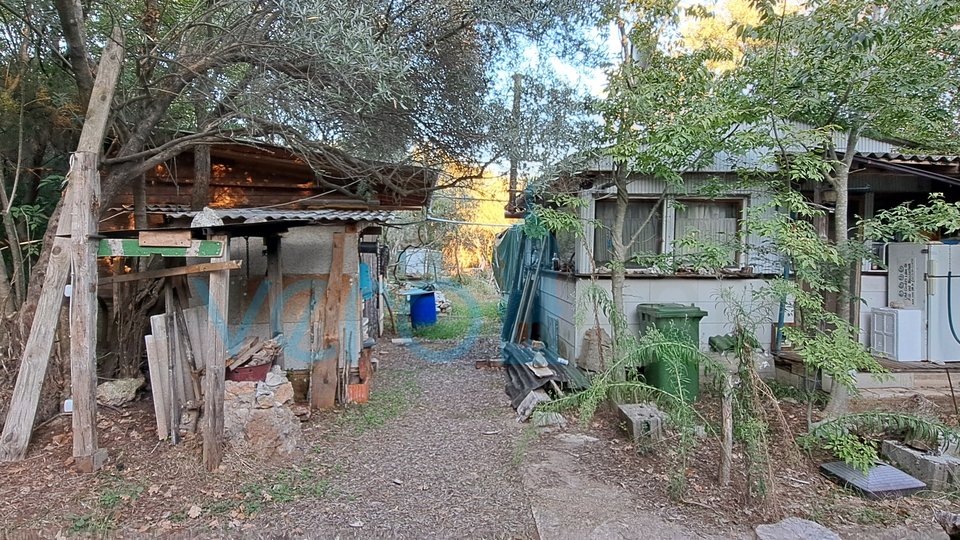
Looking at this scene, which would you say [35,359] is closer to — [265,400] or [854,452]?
[265,400]

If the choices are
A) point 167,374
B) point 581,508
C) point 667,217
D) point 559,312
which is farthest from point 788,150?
point 167,374

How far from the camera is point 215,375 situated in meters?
3.80

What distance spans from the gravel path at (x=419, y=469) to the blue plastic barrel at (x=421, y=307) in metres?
4.35

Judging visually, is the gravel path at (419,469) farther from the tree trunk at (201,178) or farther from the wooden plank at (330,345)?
the tree trunk at (201,178)

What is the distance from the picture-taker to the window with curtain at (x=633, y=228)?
6477 millimetres

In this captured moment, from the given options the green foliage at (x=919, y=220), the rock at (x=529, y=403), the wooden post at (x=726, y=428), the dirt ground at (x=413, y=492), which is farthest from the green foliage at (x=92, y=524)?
the green foliage at (x=919, y=220)

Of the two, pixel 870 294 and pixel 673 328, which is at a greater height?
pixel 870 294

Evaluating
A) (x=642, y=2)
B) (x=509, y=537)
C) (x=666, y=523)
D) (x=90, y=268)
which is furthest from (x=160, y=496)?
(x=642, y=2)

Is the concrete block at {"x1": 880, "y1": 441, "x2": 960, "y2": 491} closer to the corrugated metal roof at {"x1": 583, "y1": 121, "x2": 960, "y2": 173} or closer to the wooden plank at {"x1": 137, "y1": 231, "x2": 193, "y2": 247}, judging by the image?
the corrugated metal roof at {"x1": 583, "y1": 121, "x2": 960, "y2": 173}

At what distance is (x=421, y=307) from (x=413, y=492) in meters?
7.41

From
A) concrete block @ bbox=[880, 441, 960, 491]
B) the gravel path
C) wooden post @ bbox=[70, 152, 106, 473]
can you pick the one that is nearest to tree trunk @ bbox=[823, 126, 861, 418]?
concrete block @ bbox=[880, 441, 960, 491]

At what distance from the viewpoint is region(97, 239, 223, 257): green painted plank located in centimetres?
387

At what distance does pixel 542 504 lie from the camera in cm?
341

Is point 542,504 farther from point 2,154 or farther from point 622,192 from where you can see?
point 2,154
